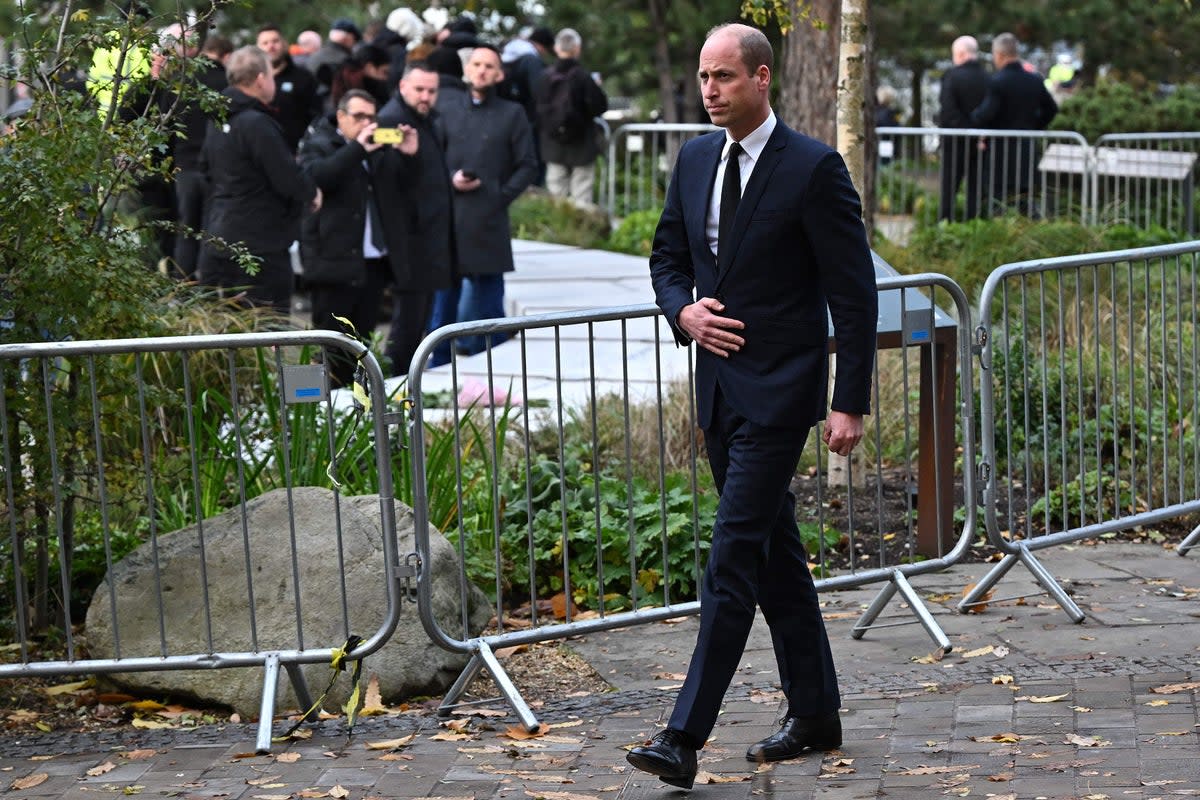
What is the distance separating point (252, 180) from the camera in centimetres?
994

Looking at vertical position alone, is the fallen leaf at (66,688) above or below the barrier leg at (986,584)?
below

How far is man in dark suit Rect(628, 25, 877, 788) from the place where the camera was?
488cm

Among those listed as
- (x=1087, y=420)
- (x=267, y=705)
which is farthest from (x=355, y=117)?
(x=267, y=705)

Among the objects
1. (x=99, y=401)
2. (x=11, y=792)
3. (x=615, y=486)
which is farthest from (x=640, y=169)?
(x=11, y=792)

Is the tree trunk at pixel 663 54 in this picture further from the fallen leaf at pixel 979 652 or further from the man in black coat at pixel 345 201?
the fallen leaf at pixel 979 652

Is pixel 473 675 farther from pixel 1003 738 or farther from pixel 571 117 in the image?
pixel 571 117

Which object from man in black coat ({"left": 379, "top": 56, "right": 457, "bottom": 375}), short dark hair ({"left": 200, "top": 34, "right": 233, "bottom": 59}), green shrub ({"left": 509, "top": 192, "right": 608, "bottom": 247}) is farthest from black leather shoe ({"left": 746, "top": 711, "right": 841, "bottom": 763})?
green shrub ({"left": 509, "top": 192, "right": 608, "bottom": 247})

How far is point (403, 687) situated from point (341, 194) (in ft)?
16.2

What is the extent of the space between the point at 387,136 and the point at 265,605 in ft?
16.6

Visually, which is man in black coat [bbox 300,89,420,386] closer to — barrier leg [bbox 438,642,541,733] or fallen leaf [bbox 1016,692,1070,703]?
barrier leg [bbox 438,642,541,733]

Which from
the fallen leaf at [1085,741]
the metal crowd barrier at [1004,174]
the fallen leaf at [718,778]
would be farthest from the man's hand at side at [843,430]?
the metal crowd barrier at [1004,174]

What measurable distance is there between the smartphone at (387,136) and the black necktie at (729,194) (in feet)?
18.7

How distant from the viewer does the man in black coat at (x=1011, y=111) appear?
53.5 feet

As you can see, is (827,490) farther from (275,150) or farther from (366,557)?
(275,150)
